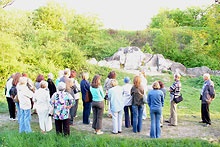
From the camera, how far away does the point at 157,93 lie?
7.38m

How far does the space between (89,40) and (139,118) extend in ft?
58.5

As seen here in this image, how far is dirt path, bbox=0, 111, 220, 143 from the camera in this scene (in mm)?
7879

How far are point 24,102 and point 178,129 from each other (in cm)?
435

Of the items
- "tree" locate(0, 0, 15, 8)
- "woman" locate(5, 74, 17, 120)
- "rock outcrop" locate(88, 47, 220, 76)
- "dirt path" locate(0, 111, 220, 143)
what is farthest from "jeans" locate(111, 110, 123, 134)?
"rock outcrop" locate(88, 47, 220, 76)

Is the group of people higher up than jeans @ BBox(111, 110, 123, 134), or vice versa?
the group of people

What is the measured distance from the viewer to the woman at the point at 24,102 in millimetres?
7457

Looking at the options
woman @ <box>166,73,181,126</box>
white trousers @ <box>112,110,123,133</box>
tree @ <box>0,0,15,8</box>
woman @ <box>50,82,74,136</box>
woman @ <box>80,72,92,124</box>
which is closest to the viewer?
woman @ <box>50,82,74,136</box>

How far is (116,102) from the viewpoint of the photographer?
790 centimetres

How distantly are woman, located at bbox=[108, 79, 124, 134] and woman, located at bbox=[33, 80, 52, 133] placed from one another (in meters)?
1.66

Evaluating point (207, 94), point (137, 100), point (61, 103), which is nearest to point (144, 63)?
point (207, 94)

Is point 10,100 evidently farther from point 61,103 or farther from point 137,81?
point 137,81

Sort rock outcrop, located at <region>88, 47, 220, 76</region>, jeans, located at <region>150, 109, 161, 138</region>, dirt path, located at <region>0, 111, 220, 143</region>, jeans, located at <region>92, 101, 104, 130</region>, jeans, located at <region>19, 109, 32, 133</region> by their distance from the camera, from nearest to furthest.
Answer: jeans, located at <region>150, 109, 161, 138</region> < jeans, located at <region>19, 109, 32, 133</region> < jeans, located at <region>92, 101, 104, 130</region> < dirt path, located at <region>0, 111, 220, 143</region> < rock outcrop, located at <region>88, 47, 220, 76</region>

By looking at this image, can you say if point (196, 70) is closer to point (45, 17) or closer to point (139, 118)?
point (139, 118)

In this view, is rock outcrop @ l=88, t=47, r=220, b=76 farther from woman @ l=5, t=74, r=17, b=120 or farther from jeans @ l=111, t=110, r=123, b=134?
jeans @ l=111, t=110, r=123, b=134
